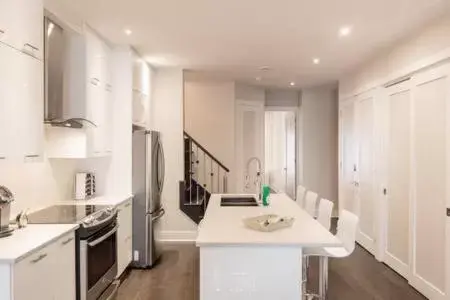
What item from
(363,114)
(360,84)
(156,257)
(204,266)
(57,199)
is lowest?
(156,257)

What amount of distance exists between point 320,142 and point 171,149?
3.91 meters

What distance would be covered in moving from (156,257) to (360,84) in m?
3.83

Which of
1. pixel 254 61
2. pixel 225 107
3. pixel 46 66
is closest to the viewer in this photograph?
pixel 46 66

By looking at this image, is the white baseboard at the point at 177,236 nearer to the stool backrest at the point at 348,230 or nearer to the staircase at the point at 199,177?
the staircase at the point at 199,177

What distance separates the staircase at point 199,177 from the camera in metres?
6.45

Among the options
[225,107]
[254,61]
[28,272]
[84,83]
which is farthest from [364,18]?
[225,107]

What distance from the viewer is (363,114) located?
5930 mm

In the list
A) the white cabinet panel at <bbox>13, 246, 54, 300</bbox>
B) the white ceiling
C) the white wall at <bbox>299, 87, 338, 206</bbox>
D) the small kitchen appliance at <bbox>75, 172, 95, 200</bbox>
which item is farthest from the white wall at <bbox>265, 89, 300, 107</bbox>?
the white cabinet panel at <bbox>13, 246, 54, 300</bbox>

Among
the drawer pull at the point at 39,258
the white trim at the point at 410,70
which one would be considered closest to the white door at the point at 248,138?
the white trim at the point at 410,70

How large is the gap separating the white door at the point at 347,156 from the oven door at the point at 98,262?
3.97m

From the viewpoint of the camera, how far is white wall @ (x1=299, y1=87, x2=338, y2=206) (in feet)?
28.9

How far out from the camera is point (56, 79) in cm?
345

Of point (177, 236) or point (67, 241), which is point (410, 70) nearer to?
point (67, 241)

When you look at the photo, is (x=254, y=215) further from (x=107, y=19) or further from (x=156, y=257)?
(x=107, y=19)
